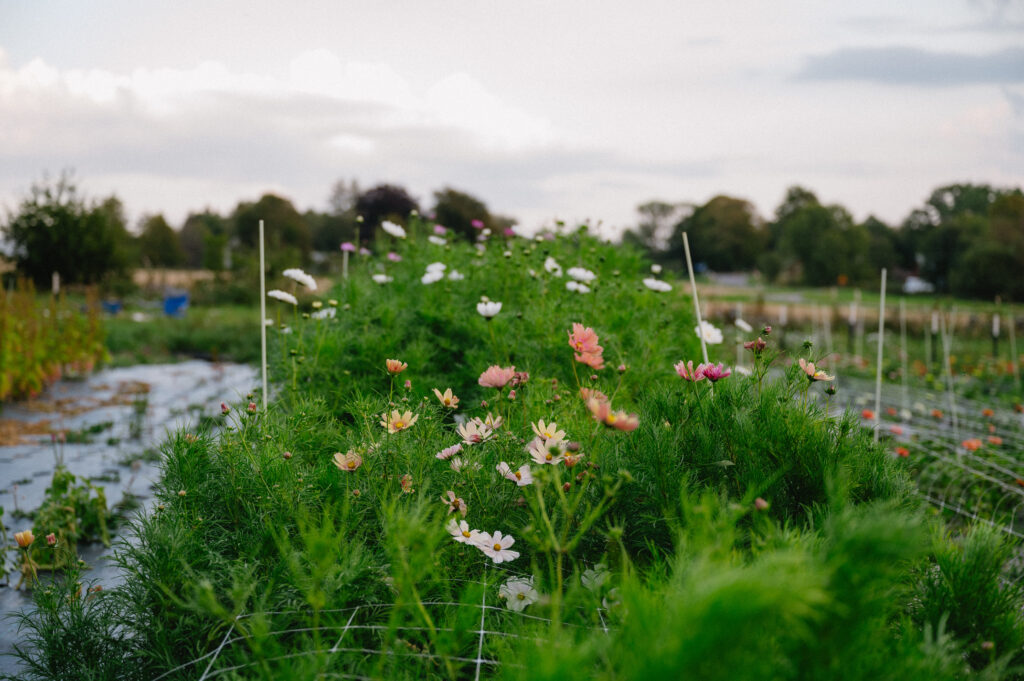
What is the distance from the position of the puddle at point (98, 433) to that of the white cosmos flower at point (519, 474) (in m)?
1.46

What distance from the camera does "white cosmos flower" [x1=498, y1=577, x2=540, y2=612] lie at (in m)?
1.34

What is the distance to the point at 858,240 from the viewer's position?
30.8 meters

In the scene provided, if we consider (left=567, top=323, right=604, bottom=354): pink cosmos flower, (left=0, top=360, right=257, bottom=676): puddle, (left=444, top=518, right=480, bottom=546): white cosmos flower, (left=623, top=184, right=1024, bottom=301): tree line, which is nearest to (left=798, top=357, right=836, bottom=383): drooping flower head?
(left=567, top=323, right=604, bottom=354): pink cosmos flower

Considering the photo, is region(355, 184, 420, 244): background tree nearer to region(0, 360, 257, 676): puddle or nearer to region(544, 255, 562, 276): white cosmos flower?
region(0, 360, 257, 676): puddle

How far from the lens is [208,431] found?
2.00 metres

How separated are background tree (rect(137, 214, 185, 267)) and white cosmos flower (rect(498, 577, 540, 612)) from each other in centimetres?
3755

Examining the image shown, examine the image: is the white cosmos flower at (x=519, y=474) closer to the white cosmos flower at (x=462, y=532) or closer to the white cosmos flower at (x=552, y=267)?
the white cosmos flower at (x=462, y=532)

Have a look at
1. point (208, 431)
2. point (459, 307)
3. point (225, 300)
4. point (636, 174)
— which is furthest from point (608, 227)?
point (636, 174)

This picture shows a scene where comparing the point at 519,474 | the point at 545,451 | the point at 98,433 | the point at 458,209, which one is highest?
the point at 458,209

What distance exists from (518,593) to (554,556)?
0.80 ft

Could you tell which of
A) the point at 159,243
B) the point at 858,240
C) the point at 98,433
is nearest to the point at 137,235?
the point at 159,243

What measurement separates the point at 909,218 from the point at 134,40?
47418 mm

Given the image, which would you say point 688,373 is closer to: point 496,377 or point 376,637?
point 496,377

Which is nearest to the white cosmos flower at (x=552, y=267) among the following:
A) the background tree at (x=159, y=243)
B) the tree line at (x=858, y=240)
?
the tree line at (x=858, y=240)
